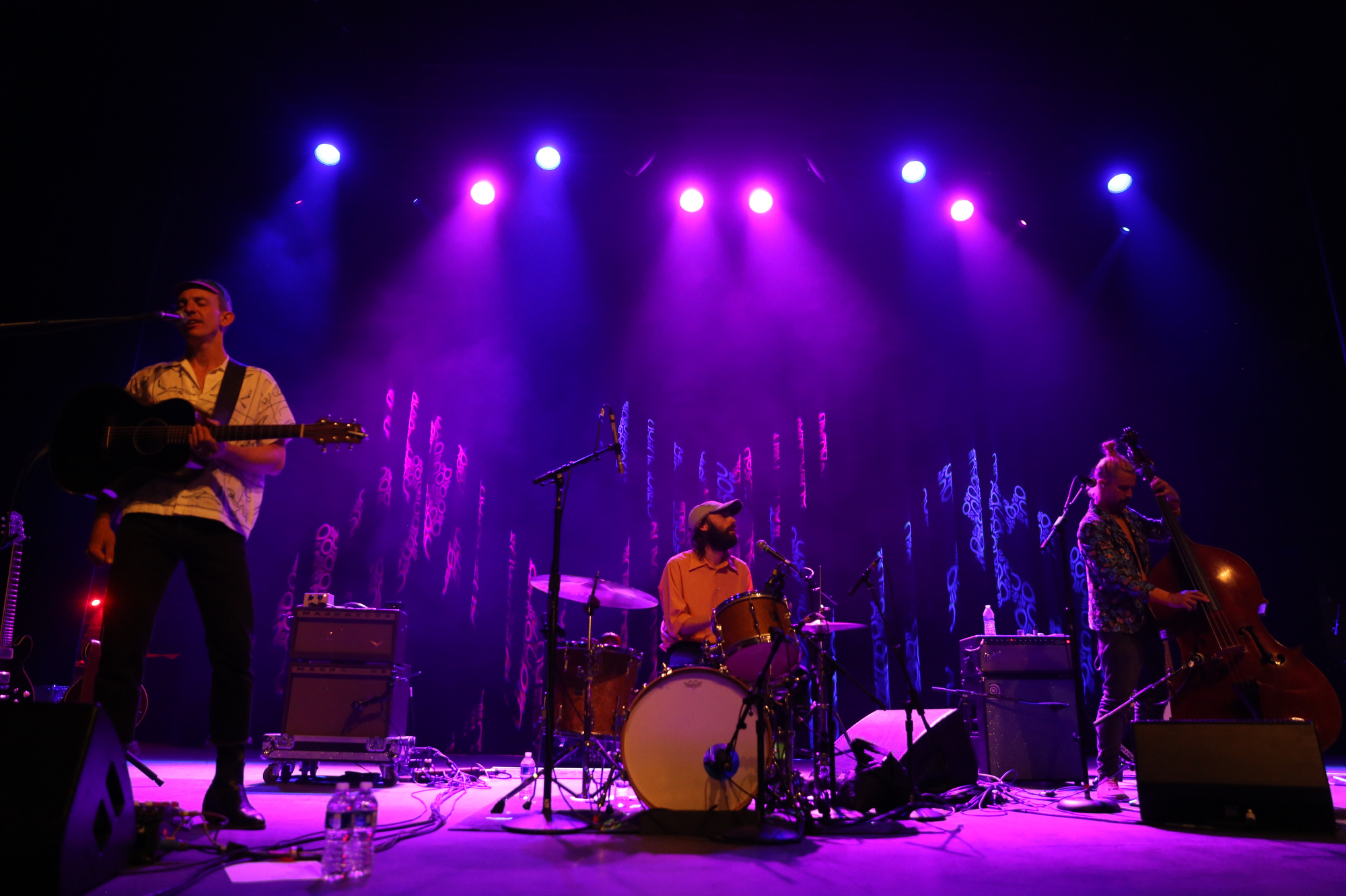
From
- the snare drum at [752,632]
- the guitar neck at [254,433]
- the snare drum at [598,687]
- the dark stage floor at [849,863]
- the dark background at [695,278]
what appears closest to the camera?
the dark stage floor at [849,863]

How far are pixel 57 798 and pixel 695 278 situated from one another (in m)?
7.11

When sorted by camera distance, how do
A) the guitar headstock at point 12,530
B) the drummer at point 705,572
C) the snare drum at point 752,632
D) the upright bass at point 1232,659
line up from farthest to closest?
the guitar headstock at point 12,530 → the drummer at point 705,572 → the snare drum at point 752,632 → the upright bass at point 1232,659

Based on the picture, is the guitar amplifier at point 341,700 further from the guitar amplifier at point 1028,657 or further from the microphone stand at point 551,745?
the guitar amplifier at point 1028,657

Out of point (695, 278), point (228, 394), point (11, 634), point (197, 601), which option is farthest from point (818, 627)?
point (11, 634)

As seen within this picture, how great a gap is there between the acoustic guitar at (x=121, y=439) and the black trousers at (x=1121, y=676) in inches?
176

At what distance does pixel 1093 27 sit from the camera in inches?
242

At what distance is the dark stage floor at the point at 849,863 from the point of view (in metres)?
2.33

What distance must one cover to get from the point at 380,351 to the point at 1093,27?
6.98m

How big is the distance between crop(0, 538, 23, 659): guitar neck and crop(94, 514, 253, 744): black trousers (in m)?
3.26

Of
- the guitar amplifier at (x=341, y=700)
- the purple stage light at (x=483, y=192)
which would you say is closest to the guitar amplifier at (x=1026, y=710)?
the guitar amplifier at (x=341, y=700)

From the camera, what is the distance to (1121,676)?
4.43 metres

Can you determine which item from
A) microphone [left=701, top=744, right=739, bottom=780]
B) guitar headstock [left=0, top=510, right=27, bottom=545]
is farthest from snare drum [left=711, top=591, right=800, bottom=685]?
guitar headstock [left=0, top=510, right=27, bottom=545]

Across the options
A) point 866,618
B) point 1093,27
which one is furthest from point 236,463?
point 1093,27

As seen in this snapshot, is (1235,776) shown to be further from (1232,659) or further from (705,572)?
(705,572)
